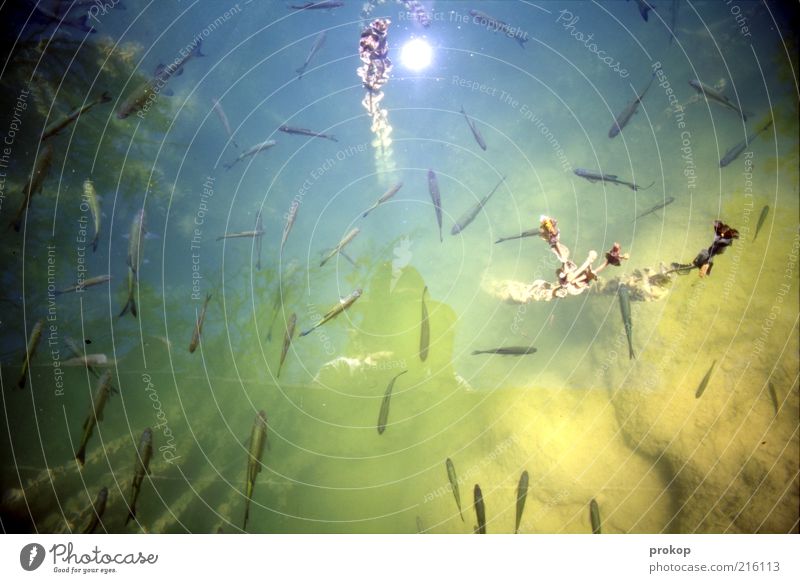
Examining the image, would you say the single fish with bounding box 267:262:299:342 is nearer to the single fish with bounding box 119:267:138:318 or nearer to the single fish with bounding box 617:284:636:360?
the single fish with bounding box 119:267:138:318

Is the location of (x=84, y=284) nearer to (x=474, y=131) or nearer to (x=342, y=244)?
(x=342, y=244)

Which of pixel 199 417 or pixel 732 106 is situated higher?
pixel 732 106

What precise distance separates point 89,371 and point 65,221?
0.47 metres

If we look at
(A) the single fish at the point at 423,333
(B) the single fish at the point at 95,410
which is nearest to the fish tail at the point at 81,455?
(B) the single fish at the point at 95,410

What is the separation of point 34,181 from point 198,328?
2.17 feet

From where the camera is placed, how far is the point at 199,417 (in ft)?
5.32

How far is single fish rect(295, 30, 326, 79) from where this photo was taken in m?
1.63

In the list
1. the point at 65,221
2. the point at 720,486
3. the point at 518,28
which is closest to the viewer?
the point at 65,221

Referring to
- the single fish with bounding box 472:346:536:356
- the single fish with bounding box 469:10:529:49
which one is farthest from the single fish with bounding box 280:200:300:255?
the single fish with bounding box 469:10:529:49

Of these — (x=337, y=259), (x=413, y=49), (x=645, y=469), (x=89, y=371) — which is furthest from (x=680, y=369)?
(x=89, y=371)

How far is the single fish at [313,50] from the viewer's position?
1.63m

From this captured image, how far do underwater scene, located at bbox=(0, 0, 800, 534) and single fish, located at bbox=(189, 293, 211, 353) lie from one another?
1 cm

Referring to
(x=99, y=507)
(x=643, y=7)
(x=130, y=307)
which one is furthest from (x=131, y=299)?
(x=643, y=7)

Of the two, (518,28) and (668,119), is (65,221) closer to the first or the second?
(518,28)
